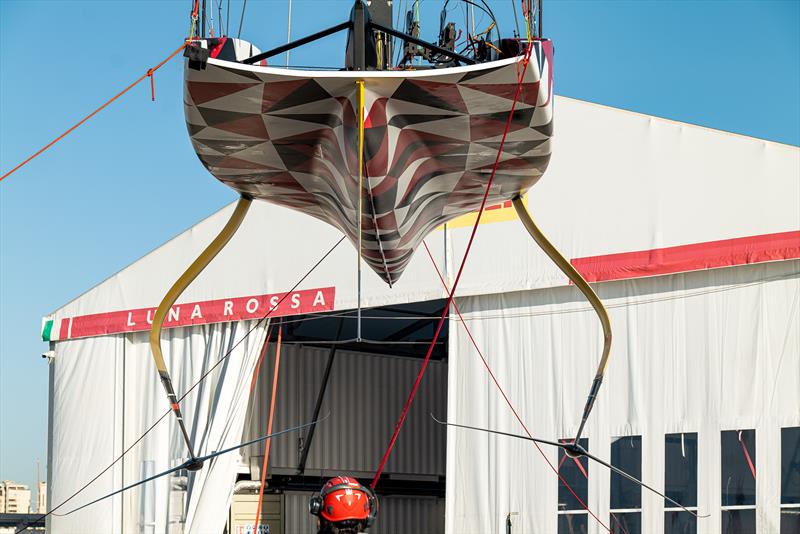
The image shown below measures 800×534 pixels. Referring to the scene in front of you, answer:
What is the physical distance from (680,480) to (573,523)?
78.3 inches

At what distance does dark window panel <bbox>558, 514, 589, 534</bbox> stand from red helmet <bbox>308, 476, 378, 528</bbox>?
14.1 meters

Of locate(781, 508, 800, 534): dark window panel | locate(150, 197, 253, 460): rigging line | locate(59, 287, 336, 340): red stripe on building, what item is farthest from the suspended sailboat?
locate(59, 287, 336, 340): red stripe on building

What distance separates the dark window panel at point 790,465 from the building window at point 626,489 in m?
2.28

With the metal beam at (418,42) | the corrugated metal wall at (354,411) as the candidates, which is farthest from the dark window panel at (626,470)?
the corrugated metal wall at (354,411)

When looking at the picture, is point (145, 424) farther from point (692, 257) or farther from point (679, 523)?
point (692, 257)

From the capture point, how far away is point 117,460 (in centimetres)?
2383

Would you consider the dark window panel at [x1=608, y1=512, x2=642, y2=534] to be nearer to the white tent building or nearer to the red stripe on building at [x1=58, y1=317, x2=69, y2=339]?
the white tent building

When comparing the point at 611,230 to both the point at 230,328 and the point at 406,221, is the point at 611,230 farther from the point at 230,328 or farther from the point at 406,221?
the point at 230,328

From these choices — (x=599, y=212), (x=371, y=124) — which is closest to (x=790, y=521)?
(x=599, y=212)

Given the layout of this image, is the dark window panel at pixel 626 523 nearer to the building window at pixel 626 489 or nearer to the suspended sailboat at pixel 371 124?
the building window at pixel 626 489

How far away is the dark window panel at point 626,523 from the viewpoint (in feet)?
57.2

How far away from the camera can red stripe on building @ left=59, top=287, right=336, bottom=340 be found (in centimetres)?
2191

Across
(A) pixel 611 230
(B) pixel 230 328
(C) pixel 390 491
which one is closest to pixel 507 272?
(A) pixel 611 230

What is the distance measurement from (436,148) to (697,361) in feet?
27.1
